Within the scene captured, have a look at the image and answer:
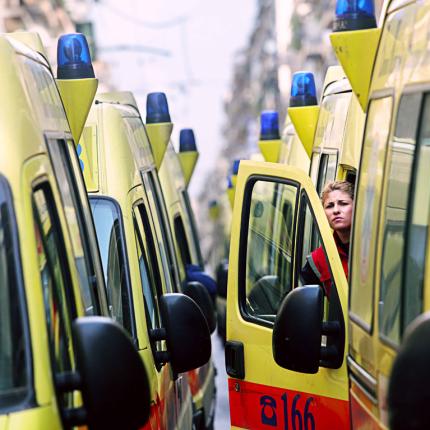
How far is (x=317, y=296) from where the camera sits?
4.70 metres

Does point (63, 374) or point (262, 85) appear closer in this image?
point (63, 374)

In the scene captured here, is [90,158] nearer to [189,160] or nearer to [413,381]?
[413,381]

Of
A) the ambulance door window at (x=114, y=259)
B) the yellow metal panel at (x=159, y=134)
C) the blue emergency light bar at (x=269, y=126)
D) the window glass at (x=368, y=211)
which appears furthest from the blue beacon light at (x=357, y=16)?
the blue emergency light bar at (x=269, y=126)

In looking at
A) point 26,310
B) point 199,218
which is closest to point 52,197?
point 26,310

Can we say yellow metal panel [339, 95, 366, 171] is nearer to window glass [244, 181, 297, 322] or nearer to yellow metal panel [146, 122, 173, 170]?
window glass [244, 181, 297, 322]

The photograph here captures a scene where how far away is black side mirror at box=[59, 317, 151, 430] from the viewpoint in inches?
145

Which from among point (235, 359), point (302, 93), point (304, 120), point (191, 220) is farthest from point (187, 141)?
point (235, 359)

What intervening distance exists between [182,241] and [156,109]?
2716 mm

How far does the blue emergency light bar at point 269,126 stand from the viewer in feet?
47.3

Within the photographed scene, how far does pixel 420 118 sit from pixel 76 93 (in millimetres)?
2704

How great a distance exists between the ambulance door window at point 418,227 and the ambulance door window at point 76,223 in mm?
1210

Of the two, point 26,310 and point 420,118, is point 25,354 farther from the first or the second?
point 420,118

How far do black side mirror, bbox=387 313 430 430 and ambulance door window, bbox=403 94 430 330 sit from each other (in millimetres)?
862

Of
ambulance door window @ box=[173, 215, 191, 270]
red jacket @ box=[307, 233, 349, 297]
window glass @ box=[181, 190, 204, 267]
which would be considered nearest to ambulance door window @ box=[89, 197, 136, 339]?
red jacket @ box=[307, 233, 349, 297]
